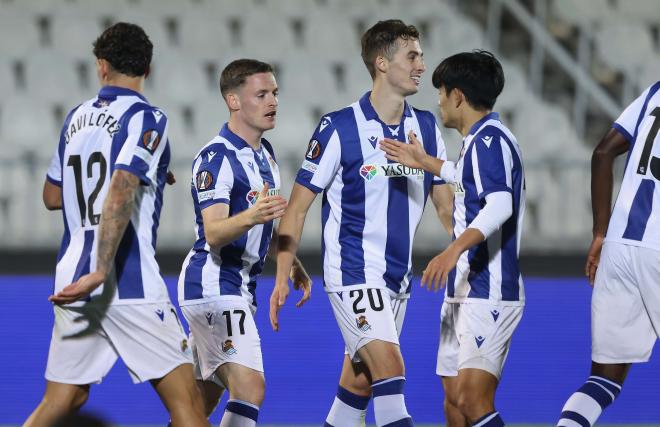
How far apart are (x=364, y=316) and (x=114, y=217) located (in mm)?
1343

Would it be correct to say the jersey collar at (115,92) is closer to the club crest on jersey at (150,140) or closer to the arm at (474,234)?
the club crest on jersey at (150,140)

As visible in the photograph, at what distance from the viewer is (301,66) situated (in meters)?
9.94

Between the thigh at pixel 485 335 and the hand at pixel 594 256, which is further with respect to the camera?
the hand at pixel 594 256

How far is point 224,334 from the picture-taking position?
5.34m

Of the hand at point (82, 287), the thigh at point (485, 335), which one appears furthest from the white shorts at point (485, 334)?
the hand at point (82, 287)

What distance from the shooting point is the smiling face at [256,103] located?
5.57 meters

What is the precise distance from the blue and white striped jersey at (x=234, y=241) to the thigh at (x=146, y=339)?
636 millimetres

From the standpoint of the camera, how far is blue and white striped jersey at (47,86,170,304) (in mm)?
4797

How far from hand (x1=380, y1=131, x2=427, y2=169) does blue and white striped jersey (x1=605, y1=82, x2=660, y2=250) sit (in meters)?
0.93

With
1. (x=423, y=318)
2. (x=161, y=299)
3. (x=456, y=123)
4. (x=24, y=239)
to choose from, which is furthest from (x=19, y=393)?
(x=456, y=123)

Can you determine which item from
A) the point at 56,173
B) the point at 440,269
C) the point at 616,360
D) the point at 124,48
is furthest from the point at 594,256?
the point at 56,173

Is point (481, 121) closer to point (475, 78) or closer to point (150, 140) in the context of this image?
point (475, 78)

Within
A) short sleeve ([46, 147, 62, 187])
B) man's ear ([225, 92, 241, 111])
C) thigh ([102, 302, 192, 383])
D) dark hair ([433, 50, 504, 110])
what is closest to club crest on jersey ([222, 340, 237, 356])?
thigh ([102, 302, 192, 383])

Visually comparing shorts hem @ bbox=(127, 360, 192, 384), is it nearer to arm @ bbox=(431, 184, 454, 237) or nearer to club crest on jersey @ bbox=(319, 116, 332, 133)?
club crest on jersey @ bbox=(319, 116, 332, 133)
